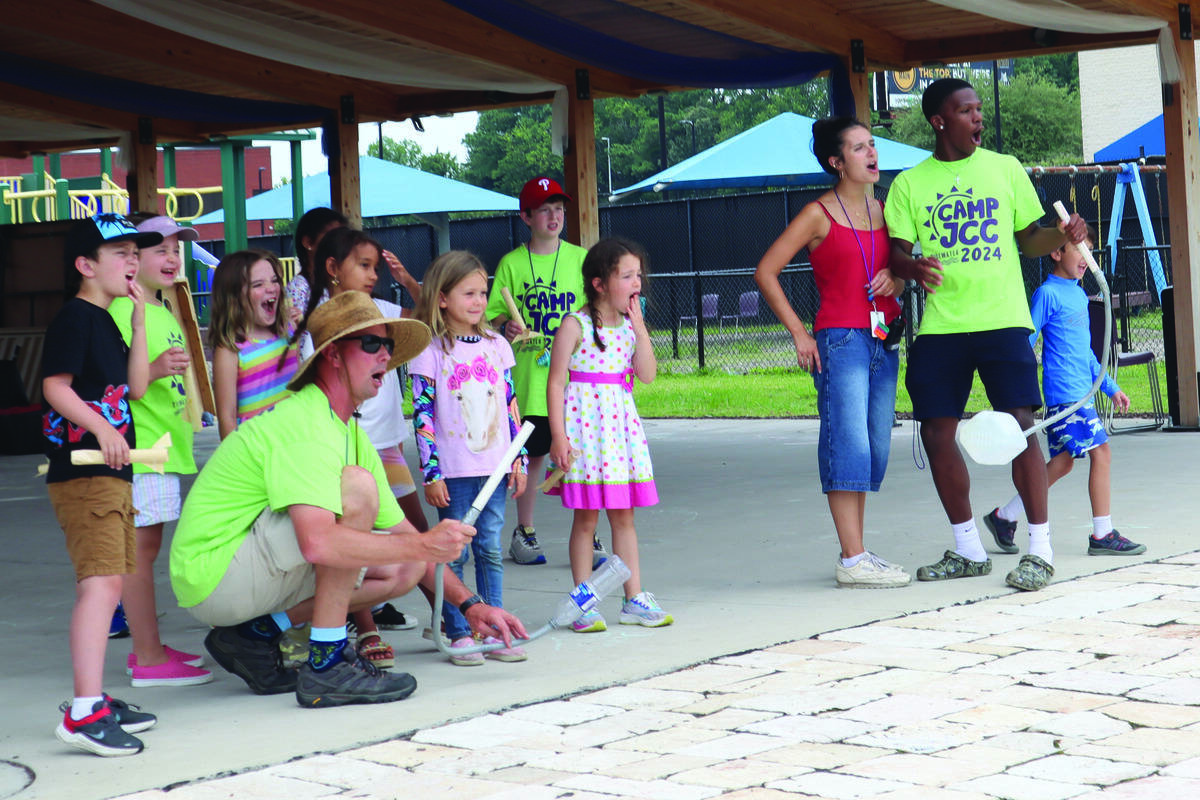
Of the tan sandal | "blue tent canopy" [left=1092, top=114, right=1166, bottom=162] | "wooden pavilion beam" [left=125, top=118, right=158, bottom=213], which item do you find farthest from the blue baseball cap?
"blue tent canopy" [left=1092, top=114, right=1166, bottom=162]

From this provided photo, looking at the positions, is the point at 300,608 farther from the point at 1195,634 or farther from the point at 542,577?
the point at 1195,634

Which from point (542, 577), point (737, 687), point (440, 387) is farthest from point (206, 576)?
point (542, 577)

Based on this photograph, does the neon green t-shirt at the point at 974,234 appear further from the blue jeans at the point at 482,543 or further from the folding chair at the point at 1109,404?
the folding chair at the point at 1109,404

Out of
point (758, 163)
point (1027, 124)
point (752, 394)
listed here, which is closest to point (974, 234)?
point (752, 394)

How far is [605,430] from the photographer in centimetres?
530

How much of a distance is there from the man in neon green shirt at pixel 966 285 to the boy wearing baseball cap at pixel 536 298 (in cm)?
164

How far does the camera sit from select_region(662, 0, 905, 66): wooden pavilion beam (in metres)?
10.2

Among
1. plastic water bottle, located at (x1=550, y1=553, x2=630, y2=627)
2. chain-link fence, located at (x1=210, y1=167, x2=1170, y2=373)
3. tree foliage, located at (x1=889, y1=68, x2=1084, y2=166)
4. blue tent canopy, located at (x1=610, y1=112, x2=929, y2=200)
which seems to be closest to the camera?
plastic water bottle, located at (x1=550, y1=553, x2=630, y2=627)

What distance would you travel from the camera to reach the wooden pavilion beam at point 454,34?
1020 cm

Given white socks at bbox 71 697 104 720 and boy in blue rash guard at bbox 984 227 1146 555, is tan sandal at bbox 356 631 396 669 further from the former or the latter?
boy in blue rash guard at bbox 984 227 1146 555

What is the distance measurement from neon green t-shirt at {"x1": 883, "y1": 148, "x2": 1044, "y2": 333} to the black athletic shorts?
0.16 feet

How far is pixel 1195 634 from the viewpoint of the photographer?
462cm

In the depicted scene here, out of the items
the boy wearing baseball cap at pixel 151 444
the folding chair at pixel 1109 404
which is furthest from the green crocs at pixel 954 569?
the folding chair at pixel 1109 404

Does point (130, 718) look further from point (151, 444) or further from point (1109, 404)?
point (1109, 404)
